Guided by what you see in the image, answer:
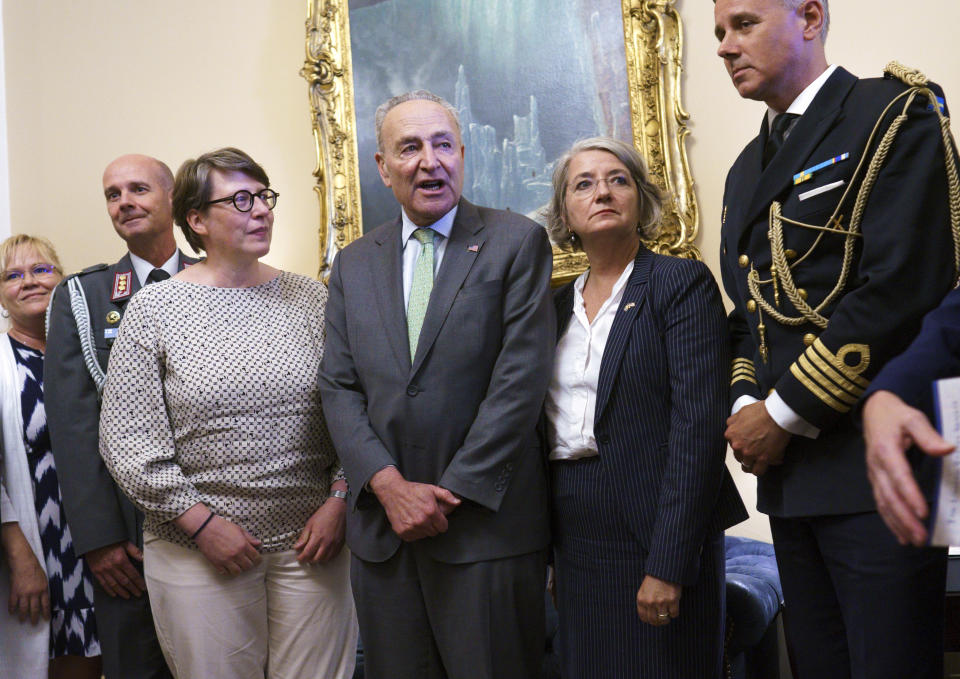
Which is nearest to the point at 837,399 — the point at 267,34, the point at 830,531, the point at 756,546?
the point at 830,531

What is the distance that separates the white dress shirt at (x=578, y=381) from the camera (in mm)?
2221

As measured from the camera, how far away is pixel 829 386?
66.3 inches

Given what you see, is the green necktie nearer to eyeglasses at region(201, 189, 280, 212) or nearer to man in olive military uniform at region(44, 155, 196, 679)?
eyeglasses at region(201, 189, 280, 212)

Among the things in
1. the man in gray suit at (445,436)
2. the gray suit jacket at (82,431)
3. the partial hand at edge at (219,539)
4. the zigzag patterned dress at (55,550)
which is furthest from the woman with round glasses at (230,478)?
the zigzag patterned dress at (55,550)

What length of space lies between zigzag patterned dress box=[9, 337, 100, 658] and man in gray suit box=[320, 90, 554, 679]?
44.4 inches

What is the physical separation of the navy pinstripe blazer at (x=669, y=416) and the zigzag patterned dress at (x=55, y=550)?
175 centimetres

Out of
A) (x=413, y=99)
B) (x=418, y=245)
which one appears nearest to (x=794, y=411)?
(x=418, y=245)

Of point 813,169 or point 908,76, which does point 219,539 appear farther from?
point 908,76

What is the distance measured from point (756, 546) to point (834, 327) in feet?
6.43

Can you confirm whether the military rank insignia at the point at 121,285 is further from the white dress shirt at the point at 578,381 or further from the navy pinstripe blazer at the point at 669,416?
the navy pinstripe blazer at the point at 669,416

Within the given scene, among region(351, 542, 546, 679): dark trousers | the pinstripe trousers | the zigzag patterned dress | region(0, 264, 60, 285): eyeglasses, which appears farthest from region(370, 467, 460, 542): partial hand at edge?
region(0, 264, 60, 285): eyeglasses

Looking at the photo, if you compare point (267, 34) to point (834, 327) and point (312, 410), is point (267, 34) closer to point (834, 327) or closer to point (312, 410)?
point (312, 410)

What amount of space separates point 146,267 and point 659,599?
1869 millimetres

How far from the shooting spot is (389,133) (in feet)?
8.15
